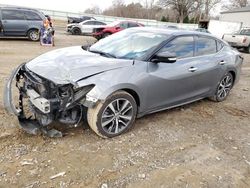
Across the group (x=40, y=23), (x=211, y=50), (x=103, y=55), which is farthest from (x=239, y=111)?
(x=40, y=23)

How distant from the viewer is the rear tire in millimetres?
14734

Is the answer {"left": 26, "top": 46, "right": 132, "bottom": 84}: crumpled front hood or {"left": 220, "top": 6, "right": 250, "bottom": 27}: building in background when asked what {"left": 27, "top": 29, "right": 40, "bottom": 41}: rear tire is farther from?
{"left": 220, "top": 6, "right": 250, "bottom": 27}: building in background

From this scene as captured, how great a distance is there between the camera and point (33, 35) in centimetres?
1485

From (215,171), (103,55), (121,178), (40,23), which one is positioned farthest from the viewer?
(40,23)

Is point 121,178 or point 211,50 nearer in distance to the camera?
point 121,178

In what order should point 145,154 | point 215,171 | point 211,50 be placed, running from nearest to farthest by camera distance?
point 215,171
point 145,154
point 211,50

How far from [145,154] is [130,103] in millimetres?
756

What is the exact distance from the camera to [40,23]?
14680mm

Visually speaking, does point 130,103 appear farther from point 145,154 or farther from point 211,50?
point 211,50

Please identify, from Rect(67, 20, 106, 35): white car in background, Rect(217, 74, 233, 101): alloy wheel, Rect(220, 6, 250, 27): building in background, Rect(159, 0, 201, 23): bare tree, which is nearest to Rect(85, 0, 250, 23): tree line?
Rect(159, 0, 201, 23): bare tree

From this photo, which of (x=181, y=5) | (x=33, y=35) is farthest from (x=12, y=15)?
(x=181, y=5)

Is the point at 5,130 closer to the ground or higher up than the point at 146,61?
closer to the ground

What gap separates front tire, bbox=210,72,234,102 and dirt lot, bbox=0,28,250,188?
112 cm

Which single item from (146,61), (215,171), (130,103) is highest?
(146,61)
